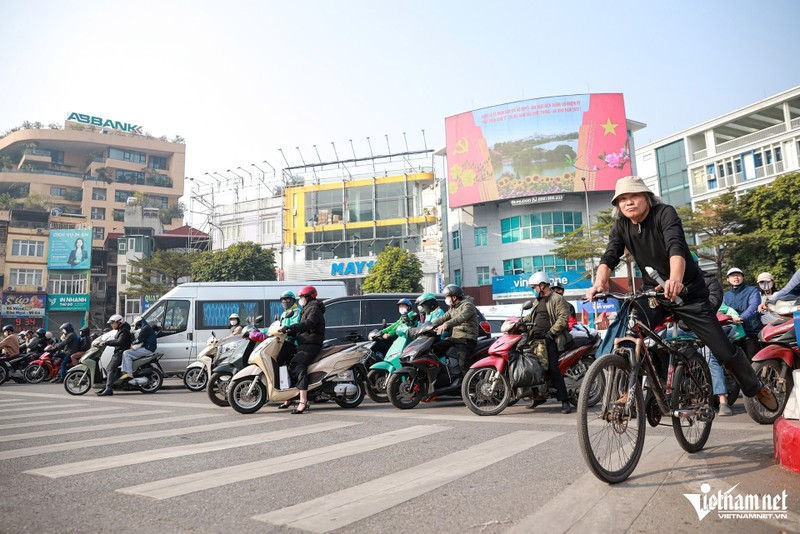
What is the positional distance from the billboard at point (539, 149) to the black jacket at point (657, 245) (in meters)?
44.2

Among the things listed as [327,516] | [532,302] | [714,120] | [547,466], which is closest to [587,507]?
[547,466]

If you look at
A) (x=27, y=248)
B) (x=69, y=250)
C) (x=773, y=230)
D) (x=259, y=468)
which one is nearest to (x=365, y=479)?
(x=259, y=468)

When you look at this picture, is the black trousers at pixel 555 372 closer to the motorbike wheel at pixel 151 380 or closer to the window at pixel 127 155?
the motorbike wheel at pixel 151 380

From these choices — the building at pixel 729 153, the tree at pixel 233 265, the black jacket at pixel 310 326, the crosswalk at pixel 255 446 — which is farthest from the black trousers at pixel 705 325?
the tree at pixel 233 265

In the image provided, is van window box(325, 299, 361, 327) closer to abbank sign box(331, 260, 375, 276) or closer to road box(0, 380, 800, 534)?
road box(0, 380, 800, 534)

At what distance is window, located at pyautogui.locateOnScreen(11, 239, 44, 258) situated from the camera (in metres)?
52.8

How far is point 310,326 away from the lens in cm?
739

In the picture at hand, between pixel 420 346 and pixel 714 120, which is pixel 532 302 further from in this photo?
pixel 714 120

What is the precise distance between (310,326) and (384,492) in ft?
14.7

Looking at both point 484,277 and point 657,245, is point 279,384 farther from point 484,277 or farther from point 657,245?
point 484,277

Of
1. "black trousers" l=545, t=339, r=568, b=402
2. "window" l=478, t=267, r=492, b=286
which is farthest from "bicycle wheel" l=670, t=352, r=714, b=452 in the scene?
"window" l=478, t=267, r=492, b=286

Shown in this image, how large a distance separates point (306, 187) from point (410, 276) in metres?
20.0

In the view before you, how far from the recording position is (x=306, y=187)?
5938 centimetres

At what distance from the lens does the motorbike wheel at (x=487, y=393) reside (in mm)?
6723
